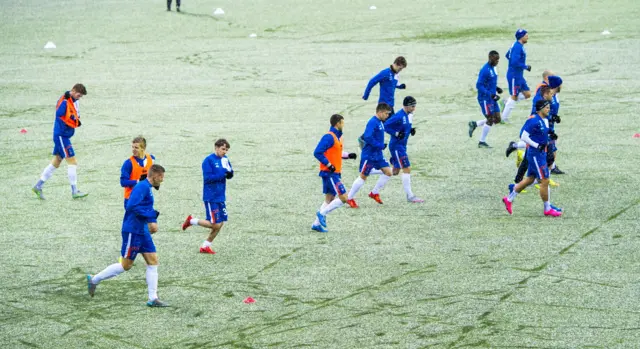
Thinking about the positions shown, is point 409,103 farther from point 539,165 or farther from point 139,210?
point 139,210

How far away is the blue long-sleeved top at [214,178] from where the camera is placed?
13945mm

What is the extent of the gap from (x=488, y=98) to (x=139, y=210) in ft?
39.5

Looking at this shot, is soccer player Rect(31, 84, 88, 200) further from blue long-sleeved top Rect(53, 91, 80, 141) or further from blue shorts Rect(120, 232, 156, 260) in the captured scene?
blue shorts Rect(120, 232, 156, 260)

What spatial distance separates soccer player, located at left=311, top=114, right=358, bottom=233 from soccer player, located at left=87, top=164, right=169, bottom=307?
3775 millimetres

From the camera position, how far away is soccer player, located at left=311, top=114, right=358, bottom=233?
15.2 meters

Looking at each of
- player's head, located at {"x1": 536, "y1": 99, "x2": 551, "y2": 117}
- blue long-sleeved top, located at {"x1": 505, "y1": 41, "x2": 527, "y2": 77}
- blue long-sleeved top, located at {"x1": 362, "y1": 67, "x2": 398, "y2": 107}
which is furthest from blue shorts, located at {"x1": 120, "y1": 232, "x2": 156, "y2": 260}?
blue long-sleeved top, located at {"x1": 505, "y1": 41, "x2": 527, "y2": 77}

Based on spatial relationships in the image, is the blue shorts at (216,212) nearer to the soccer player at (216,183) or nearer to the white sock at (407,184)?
the soccer player at (216,183)

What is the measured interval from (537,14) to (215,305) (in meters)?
33.8

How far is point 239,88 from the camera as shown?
3009 centimetres

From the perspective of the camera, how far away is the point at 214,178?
13.9 metres

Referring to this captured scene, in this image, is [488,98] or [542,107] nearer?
Result: [542,107]

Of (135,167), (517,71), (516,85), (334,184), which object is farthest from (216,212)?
(517,71)

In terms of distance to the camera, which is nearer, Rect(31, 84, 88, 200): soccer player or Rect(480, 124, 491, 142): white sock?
Rect(31, 84, 88, 200): soccer player

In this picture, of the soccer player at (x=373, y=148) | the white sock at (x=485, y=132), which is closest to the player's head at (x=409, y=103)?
the soccer player at (x=373, y=148)
